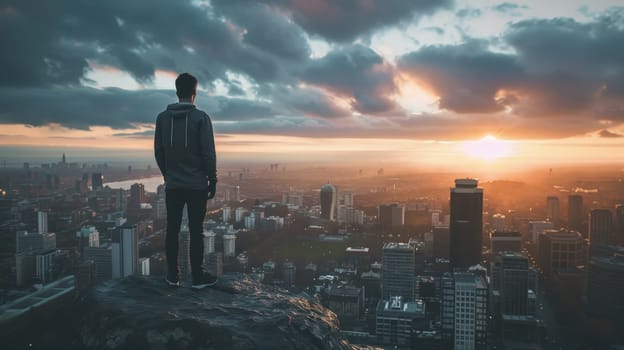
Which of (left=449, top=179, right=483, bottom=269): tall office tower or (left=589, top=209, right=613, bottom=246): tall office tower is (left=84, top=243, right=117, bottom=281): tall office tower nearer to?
(left=449, top=179, right=483, bottom=269): tall office tower

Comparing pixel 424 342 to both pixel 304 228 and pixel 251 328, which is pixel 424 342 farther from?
pixel 304 228

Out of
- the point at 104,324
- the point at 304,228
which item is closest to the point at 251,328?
the point at 104,324

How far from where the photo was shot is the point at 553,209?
21.7 metres

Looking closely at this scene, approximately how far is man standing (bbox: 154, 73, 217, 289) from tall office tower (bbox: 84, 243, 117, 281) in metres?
12.1

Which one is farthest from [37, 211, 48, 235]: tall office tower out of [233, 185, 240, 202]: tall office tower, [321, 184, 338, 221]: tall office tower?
[321, 184, 338, 221]: tall office tower

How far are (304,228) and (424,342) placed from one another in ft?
47.2

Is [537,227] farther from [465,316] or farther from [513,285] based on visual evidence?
[465,316]

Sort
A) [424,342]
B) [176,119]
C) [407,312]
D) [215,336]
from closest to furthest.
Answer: [215,336] < [176,119] < [424,342] < [407,312]

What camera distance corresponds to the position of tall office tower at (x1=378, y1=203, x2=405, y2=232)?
78.1ft

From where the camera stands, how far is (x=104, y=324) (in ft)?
5.75

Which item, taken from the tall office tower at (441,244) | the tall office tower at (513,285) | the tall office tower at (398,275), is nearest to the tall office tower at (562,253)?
the tall office tower at (513,285)

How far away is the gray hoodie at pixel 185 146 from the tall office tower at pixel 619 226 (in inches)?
736

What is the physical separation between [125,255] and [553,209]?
19500 mm

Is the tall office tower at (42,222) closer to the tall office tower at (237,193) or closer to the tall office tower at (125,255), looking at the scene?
the tall office tower at (125,255)
